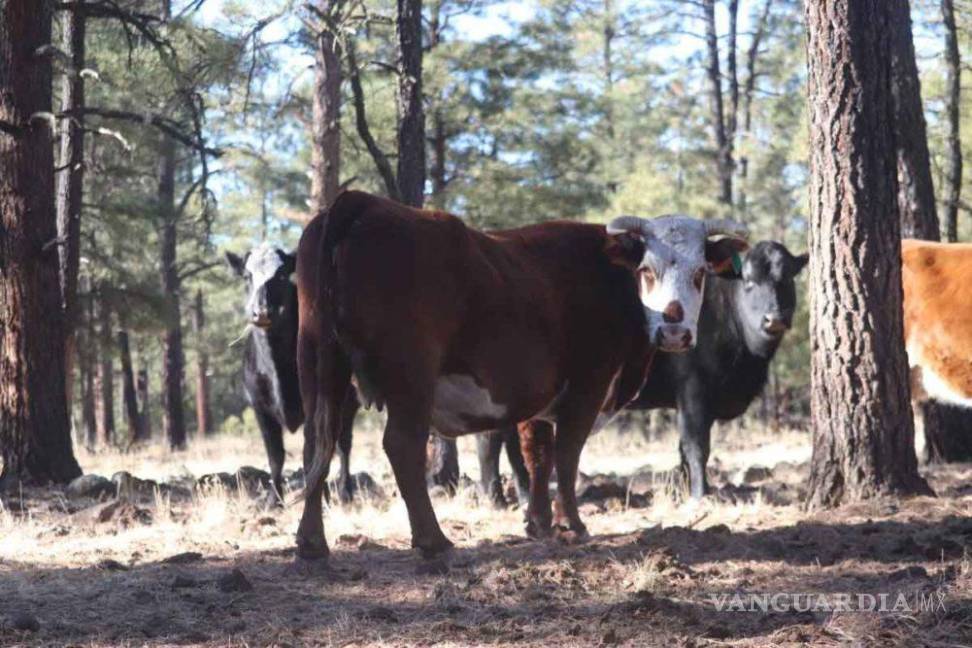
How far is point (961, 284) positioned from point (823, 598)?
18.6ft

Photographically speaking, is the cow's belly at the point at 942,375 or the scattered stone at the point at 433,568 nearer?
A: the scattered stone at the point at 433,568

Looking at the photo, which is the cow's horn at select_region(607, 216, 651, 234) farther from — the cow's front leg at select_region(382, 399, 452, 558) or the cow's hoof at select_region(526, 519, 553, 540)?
the cow's front leg at select_region(382, 399, 452, 558)

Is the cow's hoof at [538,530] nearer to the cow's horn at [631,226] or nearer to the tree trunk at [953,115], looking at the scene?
the cow's horn at [631,226]

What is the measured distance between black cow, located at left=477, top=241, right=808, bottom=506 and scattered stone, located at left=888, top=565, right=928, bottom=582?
3969 mm

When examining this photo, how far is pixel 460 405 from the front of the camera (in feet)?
22.6

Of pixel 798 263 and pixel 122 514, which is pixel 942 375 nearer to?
Answer: pixel 798 263

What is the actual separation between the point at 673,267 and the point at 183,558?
135 inches

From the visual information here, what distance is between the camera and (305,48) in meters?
16.8

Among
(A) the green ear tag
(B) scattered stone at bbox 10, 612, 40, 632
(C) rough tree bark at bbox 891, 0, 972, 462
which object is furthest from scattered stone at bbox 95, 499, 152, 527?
(C) rough tree bark at bbox 891, 0, 972, 462

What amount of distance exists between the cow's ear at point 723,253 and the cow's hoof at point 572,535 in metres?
1.91

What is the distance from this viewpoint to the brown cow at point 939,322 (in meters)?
10.3

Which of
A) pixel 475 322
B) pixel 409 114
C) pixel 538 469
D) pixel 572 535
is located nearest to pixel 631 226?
pixel 475 322

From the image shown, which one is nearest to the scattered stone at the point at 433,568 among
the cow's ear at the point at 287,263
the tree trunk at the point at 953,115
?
the cow's ear at the point at 287,263

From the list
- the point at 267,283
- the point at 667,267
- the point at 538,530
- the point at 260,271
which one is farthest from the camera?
the point at 260,271
